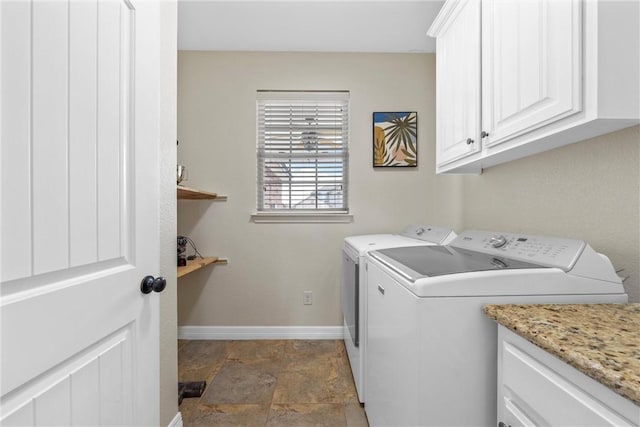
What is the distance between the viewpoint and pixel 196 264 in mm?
2174

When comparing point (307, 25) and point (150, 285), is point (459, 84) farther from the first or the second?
point (150, 285)

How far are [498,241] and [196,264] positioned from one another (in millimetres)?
1904

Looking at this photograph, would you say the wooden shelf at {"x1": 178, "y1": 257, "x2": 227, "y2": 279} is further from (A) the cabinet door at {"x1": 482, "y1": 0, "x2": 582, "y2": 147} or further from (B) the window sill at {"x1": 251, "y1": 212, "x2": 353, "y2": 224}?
(A) the cabinet door at {"x1": 482, "y1": 0, "x2": 582, "y2": 147}

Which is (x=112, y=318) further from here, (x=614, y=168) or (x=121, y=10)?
(x=614, y=168)

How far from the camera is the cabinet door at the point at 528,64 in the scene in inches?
33.3

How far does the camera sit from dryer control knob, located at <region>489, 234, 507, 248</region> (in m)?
1.31

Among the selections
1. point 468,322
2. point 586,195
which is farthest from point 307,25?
point 468,322

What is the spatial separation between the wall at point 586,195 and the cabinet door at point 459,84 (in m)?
0.33

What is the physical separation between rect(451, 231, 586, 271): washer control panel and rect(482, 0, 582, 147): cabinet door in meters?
0.41

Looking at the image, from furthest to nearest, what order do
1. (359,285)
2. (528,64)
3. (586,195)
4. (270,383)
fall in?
(270,383), (359,285), (586,195), (528,64)

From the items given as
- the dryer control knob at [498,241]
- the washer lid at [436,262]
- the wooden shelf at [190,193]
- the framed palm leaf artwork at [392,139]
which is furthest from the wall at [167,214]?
the framed palm leaf artwork at [392,139]

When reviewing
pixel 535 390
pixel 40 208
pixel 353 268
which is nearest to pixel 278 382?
pixel 353 268

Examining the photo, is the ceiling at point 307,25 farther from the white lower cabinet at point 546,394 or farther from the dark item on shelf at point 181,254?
the white lower cabinet at point 546,394

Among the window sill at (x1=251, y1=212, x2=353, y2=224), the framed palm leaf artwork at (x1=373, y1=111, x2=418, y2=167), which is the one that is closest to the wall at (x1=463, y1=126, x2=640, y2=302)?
the framed palm leaf artwork at (x1=373, y1=111, x2=418, y2=167)
